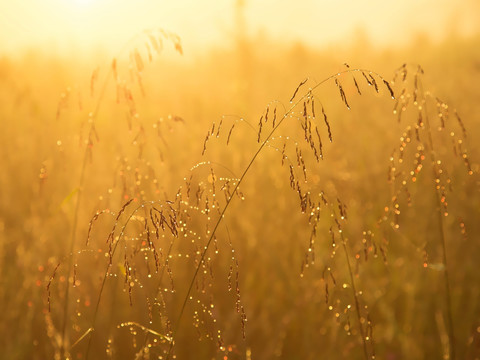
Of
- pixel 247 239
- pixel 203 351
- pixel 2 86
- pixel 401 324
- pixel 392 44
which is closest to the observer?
pixel 203 351

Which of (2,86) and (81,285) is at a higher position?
(2,86)

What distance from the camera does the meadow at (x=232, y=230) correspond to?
157cm

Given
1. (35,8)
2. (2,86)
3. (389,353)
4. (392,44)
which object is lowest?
(389,353)

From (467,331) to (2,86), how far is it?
428cm

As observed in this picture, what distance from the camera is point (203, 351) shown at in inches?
85.0

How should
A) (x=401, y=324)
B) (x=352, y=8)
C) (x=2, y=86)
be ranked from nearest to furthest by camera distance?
(x=401, y=324), (x=2, y=86), (x=352, y=8)

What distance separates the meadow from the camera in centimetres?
157

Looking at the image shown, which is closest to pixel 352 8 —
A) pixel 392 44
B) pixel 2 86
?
pixel 392 44

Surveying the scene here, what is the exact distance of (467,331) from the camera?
7.37 ft

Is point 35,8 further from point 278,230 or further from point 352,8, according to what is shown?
point 352,8

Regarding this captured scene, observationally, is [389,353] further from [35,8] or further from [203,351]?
[35,8]

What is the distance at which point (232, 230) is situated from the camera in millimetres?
2756

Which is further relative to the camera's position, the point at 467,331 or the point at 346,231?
the point at 346,231

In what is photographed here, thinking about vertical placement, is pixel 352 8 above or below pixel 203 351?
above
